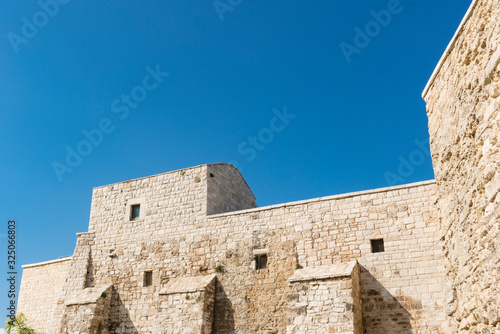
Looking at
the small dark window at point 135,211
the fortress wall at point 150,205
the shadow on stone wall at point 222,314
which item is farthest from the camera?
the small dark window at point 135,211

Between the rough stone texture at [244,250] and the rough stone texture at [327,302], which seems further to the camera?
the rough stone texture at [244,250]

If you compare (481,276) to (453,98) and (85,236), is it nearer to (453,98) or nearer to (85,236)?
(453,98)

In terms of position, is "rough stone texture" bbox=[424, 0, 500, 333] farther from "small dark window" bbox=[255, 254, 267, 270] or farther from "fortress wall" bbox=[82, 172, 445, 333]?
"small dark window" bbox=[255, 254, 267, 270]

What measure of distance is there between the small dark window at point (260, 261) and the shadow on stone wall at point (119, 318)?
4.15m

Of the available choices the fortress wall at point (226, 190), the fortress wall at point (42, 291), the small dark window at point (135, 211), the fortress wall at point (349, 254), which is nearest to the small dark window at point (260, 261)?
the fortress wall at point (349, 254)

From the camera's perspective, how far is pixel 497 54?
504 cm

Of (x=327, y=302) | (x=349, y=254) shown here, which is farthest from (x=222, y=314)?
(x=349, y=254)

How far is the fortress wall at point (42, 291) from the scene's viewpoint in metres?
16.9

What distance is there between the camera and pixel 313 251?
1220cm

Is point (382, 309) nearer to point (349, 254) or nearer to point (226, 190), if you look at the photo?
point (349, 254)

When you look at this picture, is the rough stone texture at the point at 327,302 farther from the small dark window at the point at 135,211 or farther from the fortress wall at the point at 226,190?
the small dark window at the point at 135,211

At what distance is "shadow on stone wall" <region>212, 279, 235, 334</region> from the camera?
12.5m

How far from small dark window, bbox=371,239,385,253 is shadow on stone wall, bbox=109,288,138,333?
23.6 ft

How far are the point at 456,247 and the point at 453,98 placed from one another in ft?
6.82
